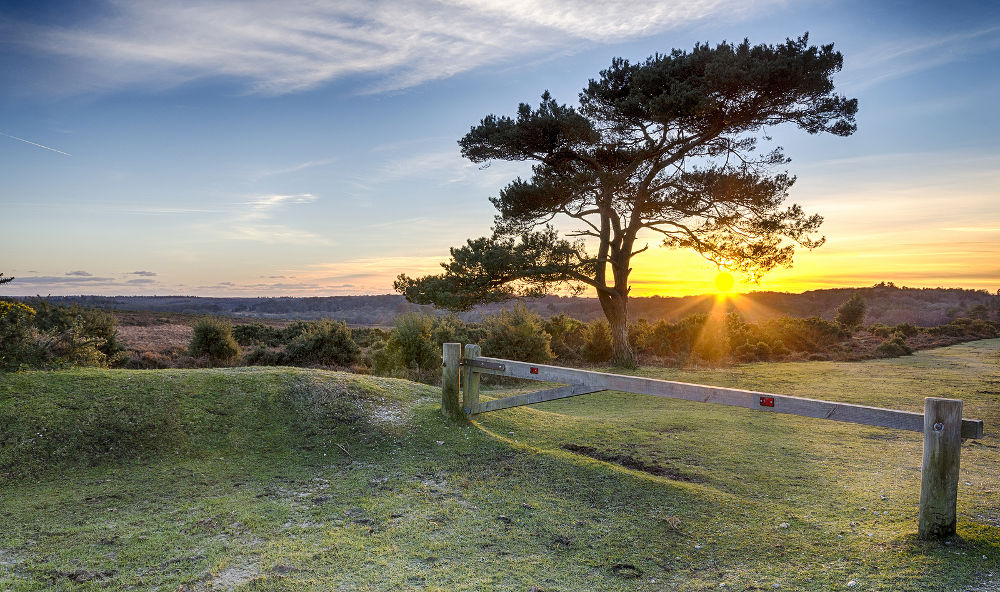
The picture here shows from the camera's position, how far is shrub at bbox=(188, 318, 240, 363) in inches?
688

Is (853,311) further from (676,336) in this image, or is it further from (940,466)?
(940,466)

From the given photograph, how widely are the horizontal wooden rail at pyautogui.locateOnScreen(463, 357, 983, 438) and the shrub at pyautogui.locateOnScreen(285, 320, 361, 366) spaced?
39.0 ft

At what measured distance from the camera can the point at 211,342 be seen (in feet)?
57.7

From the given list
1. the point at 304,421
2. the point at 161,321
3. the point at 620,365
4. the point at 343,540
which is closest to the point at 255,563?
the point at 343,540

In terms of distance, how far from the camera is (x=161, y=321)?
126 ft

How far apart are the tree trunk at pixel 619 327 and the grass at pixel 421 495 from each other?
9.77 m

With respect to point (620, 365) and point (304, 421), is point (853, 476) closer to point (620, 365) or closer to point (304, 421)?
point (304, 421)

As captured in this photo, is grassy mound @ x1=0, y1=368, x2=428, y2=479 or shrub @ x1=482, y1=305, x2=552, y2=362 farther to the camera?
shrub @ x1=482, y1=305, x2=552, y2=362

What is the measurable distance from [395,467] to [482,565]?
234 centimetres

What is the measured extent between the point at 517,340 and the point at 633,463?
11130mm

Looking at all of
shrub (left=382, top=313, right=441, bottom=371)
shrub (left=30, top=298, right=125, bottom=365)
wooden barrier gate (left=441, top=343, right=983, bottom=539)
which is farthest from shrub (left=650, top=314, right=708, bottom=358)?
shrub (left=30, top=298, right=125, bottom=365)

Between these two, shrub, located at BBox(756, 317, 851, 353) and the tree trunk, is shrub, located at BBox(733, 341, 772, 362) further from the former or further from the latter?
the tree trunk

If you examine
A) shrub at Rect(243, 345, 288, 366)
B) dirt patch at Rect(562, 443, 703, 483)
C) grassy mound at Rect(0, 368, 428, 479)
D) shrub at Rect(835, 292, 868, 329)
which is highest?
shrub at Rect(835, 292, 868, 329)

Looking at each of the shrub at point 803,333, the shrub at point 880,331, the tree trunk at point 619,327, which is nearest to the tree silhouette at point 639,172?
the tree trunk at point 619,327
